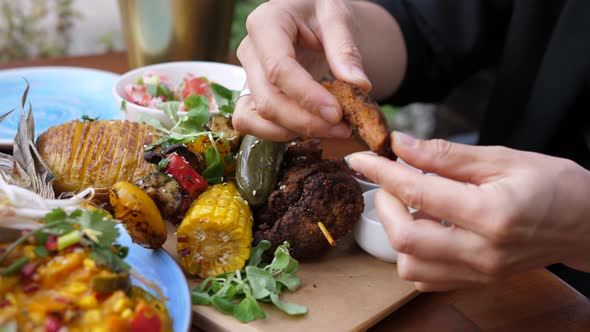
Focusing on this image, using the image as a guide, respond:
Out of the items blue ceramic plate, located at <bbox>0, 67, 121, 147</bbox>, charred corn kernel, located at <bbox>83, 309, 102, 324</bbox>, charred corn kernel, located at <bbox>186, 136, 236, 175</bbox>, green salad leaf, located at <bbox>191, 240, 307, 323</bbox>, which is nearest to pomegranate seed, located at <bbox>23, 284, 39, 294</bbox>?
charred corn kernel, located at <bbox>83, 309, 102, 324</bbox>

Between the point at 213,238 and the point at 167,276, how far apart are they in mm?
137

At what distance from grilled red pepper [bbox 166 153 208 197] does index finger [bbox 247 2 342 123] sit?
0.30m

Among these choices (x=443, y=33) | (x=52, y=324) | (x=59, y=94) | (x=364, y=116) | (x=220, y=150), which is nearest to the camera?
(x=52, y=324)

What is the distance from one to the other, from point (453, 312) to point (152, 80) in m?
1.24

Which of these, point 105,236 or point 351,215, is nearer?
point 105,236

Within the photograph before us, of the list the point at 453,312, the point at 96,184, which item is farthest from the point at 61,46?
the point at 453,312

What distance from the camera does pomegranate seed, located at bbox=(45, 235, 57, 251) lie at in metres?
0.95

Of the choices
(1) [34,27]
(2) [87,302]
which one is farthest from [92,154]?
(1) [34,27]

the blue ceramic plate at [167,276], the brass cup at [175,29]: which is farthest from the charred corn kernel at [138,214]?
the brass cup at [175,29]

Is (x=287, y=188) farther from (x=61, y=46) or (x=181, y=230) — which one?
(x=61, y=46)

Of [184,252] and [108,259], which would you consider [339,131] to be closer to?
[184,252]

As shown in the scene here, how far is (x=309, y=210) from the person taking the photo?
133 centimetres

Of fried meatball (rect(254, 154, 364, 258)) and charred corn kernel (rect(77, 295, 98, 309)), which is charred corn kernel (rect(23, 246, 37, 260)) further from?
fried meatball (rect(254, 154, 364, 258))

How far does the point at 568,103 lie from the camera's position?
199 cm
